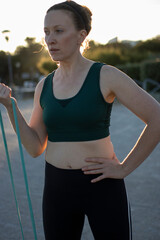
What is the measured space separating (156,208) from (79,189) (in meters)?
2.25

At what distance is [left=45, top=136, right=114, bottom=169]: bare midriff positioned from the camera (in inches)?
59.0

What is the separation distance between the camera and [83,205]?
5.03 feet

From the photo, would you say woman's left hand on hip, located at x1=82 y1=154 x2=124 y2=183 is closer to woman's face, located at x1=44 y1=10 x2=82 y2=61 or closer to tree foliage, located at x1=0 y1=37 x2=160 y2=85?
woman's face, located at x1=44 y1=10 x2=82 y2=61

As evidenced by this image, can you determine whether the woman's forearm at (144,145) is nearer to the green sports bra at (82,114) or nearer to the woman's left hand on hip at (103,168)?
the woman's left hand on hip at (103,168)

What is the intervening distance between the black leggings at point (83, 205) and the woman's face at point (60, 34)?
1.92 ft

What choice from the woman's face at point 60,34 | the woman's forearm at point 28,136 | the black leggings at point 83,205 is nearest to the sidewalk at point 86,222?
the black leggings at point 83,205

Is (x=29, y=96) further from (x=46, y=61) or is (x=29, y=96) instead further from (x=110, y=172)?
(x=110, y=172)

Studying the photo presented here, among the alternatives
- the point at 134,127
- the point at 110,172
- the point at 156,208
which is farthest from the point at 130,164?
the point at 134,127

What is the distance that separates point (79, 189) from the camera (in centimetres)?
152

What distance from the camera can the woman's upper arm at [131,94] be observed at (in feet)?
4.68

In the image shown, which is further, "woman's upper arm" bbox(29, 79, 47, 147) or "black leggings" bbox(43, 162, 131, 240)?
"woman's upper arm" bbox(29, 79, 47, 147)

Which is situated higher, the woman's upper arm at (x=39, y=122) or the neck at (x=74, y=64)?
the neck at (x=74, y=64)

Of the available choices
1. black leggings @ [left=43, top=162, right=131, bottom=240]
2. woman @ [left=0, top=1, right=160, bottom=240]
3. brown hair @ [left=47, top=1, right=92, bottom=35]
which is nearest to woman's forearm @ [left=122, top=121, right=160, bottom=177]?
woman @ [left=0, top=1, right=160, bottom=240]

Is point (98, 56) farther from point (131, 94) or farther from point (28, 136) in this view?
point (131, 94)
